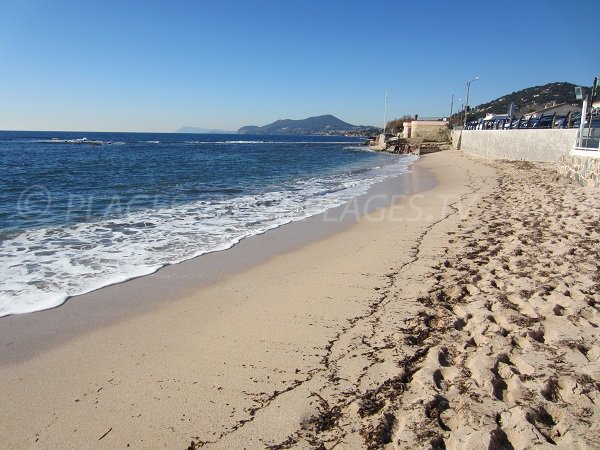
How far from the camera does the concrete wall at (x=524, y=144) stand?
61.9 ft

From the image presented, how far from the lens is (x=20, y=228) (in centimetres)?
890

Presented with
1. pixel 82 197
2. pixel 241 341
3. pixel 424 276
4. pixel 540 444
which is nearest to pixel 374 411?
pixel 540 444

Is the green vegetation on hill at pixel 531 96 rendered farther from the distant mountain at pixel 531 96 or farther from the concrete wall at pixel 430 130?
the concrete wall at pixel 430 130

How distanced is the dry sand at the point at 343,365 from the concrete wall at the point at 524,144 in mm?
14898

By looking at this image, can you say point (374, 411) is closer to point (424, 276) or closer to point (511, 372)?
point (511, 372)

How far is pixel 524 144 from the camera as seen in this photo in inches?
926

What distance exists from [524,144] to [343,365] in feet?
79.7

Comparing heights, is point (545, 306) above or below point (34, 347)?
above

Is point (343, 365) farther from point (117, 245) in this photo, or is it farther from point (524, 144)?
point (524, 144)

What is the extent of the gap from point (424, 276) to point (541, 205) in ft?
19.8

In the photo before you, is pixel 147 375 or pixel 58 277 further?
pixel 58 277

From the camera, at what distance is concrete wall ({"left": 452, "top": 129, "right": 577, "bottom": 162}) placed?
18875 millimetres

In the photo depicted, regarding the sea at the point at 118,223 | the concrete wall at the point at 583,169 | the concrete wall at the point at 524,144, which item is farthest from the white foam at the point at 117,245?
the concrete wall at the point at 524,144

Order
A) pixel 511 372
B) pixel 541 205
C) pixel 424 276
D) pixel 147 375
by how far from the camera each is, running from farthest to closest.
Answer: pixel 541 205 → pixel 424 276 → pixel 147 375 → pixel 511 372
